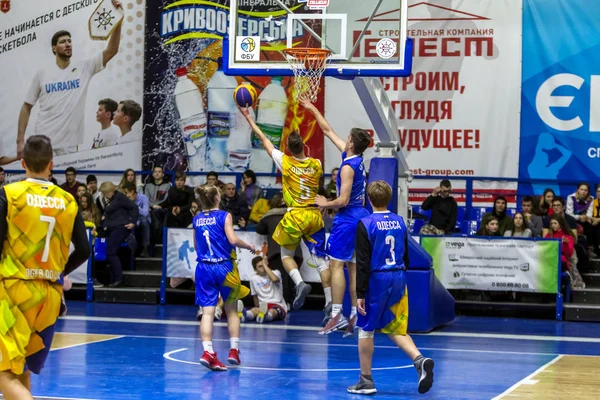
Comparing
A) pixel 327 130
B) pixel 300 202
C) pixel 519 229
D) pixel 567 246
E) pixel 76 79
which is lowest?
pixel 567 246

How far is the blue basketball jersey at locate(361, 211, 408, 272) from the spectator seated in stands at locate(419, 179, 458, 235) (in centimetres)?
893

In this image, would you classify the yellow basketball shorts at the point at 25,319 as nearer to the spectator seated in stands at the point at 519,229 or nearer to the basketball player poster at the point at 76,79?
the spectator seated in stands at the point at 519,229

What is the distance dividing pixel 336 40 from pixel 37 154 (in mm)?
6772

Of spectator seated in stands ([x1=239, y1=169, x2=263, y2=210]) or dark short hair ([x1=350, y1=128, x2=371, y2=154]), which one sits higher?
dark short hair ([x1=350, y1=128, x2=371, y2=154])

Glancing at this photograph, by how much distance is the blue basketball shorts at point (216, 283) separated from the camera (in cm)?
984

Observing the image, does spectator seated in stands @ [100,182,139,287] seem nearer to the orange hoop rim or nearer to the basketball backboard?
the basketball backboard

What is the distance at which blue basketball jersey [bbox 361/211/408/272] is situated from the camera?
8.47 metres

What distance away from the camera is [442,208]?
17.8m

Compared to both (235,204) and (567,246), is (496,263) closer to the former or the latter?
(567,246)

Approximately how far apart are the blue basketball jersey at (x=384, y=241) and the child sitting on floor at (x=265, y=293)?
661 cm

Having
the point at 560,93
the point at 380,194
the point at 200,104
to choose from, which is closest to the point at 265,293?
the point at 200,104

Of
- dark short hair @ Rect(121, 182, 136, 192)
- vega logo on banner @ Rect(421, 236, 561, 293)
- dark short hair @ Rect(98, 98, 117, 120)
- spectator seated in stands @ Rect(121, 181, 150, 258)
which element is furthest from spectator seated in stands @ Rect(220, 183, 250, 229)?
dark short hair @ Rect(98, 98, 117, 120)

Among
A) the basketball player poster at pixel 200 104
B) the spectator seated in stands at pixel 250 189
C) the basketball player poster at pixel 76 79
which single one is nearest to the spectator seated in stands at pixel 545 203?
the basketball player poster at pixel 200 104

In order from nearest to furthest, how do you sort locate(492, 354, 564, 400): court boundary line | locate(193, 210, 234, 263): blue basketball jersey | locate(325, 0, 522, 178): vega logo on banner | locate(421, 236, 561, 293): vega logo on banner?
locate(492, 354, 564, 400): court boundary line, locate(193, 210, 234, 263): blue basketball jersey, locate(421, 236, 561, 293): vega logo on banner, locate(325, 0, 522, 178): vega logo on banner
